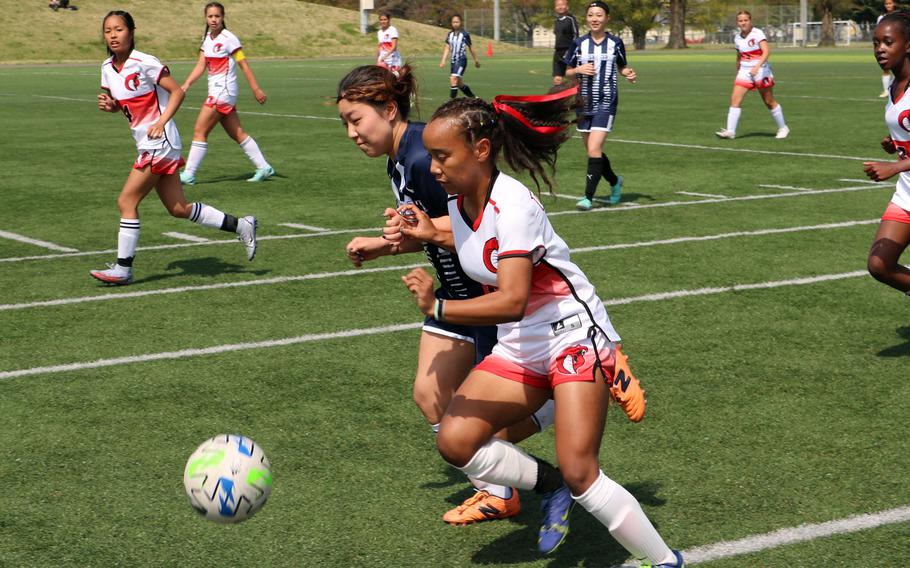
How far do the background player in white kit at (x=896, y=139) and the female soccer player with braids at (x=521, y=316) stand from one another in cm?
336

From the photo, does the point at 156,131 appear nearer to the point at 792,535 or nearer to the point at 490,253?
the point at 490,253

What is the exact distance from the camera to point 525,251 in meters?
4.11

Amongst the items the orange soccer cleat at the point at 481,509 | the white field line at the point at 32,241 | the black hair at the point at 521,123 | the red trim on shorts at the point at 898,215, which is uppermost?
the black hair at the point at 521,123

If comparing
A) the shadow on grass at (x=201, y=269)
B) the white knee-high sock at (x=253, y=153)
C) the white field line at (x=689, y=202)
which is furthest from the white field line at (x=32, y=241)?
the white field line at (x=689, y=202)

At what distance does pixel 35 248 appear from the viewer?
1129 cm

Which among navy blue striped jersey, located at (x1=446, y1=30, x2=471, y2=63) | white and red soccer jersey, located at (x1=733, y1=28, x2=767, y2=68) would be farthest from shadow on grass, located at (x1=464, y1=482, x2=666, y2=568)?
navy blue striped jersey, located at (x1=446, y1=30, x2=471, y2=63)

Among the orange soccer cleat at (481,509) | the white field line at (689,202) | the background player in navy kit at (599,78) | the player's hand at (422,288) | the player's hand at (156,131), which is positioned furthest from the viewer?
the background player in navy kit at (599,78)

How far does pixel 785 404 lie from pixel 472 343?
2.18 metres

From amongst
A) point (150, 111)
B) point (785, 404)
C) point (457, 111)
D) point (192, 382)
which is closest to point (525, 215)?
point (457, 111)

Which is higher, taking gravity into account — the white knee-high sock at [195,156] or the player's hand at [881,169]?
the player's hand at [881,169]

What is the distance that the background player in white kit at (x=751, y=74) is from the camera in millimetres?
20281

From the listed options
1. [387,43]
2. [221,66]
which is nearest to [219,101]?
[221,66]

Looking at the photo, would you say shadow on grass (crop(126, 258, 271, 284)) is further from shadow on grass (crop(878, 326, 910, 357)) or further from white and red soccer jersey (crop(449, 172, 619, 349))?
white and red soccer jersey (crop(449, 172, 619, 349))

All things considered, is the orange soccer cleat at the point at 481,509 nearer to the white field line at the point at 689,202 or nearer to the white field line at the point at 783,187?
the white field line at the point at 689,202
